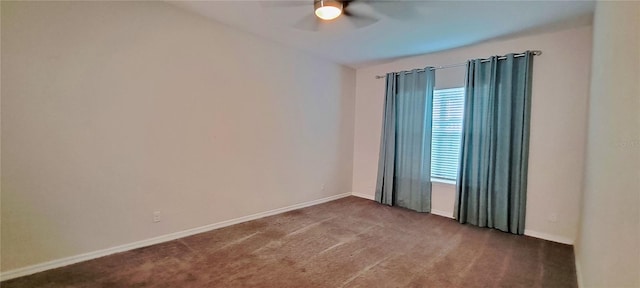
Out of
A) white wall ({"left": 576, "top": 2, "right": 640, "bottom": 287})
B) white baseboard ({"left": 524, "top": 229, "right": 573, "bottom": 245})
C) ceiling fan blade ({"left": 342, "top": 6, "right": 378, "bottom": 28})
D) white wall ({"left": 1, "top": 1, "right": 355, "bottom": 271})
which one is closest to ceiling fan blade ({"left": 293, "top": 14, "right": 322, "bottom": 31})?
ceiling fan blade ({"left": 342, "top": 6, "right": 378, "bottom": 28})

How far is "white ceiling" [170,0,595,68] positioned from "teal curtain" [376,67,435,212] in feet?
2.09

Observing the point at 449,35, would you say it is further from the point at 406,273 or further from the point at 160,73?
the point at 160,73

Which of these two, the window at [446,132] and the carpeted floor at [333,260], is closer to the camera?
the carpeted floor at [333,260]

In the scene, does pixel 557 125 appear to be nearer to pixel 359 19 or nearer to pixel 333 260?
pixel 359 19

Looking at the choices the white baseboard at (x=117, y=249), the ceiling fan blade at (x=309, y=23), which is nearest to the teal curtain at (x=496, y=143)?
the ceiling fan blade at (x=309, y=23)

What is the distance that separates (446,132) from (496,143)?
2.32 ft

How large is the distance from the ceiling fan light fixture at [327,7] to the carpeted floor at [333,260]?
226 cm

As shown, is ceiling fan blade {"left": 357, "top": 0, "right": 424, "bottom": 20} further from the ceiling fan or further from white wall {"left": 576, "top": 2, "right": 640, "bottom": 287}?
white wall {"left": 576, "top": 2, "right": 640, "bottom": 287}

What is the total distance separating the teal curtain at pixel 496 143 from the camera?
3189 mm

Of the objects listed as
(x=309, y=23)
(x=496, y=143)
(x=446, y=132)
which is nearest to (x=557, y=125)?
(x=496, y=143)

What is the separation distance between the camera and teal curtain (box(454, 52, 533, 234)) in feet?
10.5

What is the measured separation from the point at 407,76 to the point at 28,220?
466cm

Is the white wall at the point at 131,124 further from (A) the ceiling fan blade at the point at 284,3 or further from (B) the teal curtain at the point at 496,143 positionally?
(B) the teal curtain at the point at 496,143

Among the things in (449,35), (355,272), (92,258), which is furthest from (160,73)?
(449,35)
